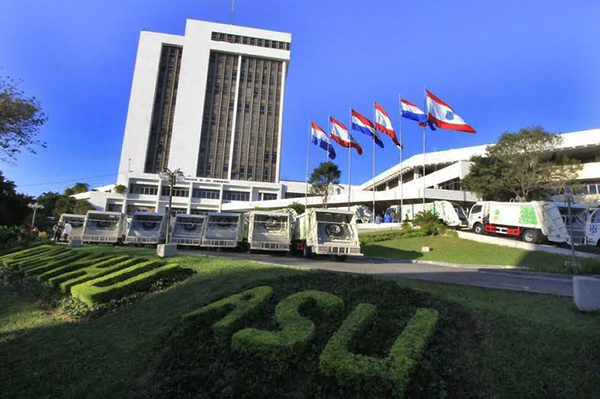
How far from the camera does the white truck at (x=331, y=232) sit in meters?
14.8

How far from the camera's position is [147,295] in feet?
24.3

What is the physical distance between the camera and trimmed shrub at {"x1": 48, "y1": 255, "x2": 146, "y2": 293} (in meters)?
8.34

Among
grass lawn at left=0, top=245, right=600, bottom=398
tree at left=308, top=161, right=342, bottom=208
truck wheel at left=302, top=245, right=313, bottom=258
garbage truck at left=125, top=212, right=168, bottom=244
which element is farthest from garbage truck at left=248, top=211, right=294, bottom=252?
tree at left=308, top=161, right=342, bottom=208

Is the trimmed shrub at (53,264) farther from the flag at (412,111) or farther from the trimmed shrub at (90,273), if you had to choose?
the flag at (412,111)

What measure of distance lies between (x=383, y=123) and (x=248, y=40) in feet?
201

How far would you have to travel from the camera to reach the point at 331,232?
15.8m

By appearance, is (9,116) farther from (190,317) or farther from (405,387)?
(405,387)

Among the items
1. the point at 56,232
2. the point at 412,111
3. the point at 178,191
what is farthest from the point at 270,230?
the point at 178,191

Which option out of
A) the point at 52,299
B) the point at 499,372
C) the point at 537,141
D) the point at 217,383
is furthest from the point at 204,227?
the point at 537,141

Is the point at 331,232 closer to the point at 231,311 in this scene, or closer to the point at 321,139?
the point at 231,311

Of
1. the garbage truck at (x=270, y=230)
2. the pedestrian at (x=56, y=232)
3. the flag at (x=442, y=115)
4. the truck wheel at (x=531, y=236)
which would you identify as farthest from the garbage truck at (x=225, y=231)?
the flag at (x=442, y=115)

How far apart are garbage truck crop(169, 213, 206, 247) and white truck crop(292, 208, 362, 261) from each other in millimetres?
7237

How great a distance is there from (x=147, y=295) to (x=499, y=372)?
21.7 ft

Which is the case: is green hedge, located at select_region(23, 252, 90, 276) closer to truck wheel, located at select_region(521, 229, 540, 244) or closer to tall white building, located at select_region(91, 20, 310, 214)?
truck wheel, located at select_region(521, 229, 540, 244)
